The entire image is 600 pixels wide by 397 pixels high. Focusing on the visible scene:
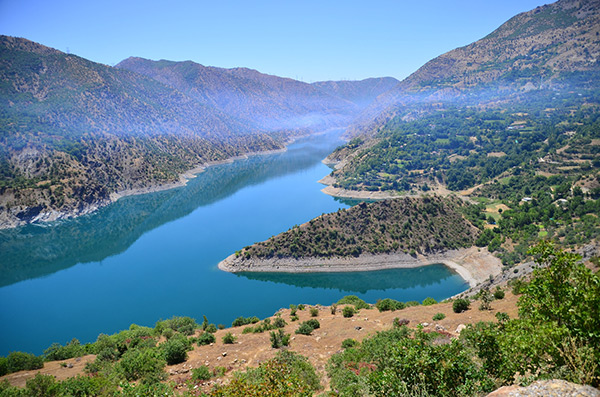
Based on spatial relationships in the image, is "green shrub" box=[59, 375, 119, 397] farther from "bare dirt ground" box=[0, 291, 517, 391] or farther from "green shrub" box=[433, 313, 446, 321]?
"green shrub" box=[433, 313, 446, 321]

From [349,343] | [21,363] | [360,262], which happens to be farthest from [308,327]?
[360,262]

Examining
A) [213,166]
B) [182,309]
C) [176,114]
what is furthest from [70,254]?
[176,114]

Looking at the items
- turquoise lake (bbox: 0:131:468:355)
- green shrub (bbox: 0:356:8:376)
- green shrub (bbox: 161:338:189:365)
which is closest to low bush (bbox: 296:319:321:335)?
green shrub (bbox: 161:338:189:365)

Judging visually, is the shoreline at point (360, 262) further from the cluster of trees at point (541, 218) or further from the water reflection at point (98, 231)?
the water reflection at point (98, 231)

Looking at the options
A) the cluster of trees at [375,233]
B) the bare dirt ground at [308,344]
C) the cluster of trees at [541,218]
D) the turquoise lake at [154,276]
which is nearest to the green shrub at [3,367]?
the bare dirt ground at [308,344]

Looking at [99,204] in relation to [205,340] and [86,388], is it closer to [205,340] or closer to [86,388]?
[205,340]

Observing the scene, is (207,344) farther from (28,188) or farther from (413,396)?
(28,188)
